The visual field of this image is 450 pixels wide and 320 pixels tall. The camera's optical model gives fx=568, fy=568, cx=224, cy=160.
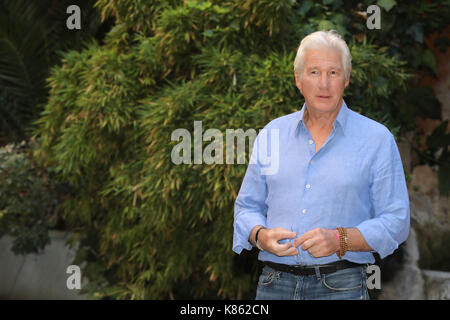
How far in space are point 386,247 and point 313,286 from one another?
309 mm

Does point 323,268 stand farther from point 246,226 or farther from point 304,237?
point 246,226

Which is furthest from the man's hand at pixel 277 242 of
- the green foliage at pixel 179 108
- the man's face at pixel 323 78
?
the green foliage at pixel 179 108

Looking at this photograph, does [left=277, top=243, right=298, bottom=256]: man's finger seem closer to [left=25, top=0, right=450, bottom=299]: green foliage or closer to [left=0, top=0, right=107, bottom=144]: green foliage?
[left=25, top=0, right=450, bottom=299]: green foliage

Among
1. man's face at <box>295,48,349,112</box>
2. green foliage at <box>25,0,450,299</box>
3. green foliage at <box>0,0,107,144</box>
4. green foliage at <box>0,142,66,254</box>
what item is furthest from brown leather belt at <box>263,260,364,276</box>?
green foliage at <box>0,0,107,144</box>

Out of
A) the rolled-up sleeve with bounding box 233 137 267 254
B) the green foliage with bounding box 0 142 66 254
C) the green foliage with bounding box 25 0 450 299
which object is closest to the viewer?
the rolled-up sleeve with bounding box 233 137 267 254

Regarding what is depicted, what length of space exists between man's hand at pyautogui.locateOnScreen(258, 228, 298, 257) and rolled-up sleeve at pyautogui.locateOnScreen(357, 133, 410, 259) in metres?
0.25

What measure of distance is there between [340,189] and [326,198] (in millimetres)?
61

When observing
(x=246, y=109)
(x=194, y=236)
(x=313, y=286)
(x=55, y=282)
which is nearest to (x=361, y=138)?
(x=313, y=286)

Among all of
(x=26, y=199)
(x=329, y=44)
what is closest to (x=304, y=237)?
(x=329, y=44)

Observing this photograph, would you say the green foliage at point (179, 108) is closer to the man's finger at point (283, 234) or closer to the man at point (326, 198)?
the man at point (326, 198)

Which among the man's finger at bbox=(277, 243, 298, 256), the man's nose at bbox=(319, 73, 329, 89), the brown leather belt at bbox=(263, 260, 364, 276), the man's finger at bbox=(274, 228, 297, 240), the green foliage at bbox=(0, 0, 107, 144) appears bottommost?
the brown leather belt at bbox=(263, 260, 364, 276)

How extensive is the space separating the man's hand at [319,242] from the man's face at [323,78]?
0.48 m

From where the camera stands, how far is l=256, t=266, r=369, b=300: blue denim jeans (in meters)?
2.09

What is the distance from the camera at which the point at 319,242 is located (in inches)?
76.4
